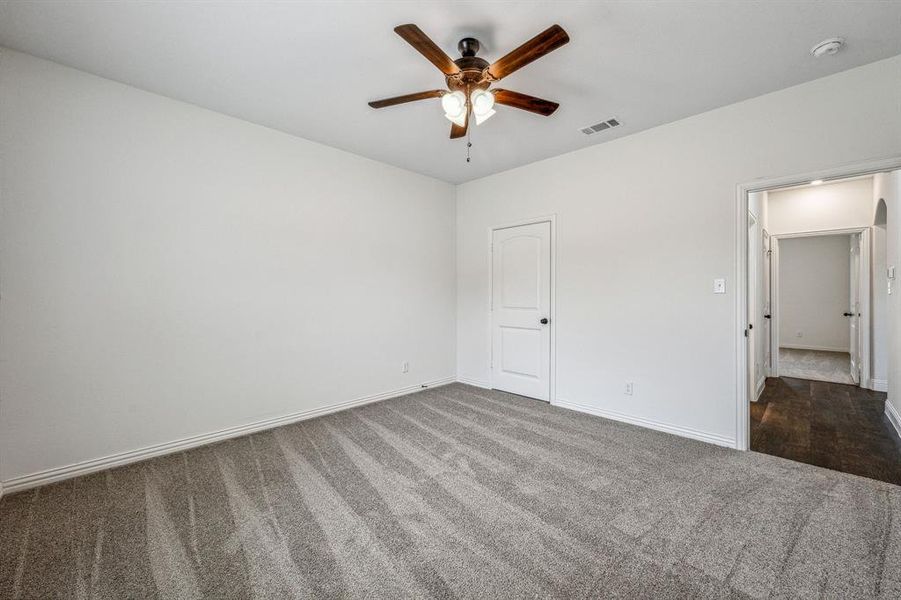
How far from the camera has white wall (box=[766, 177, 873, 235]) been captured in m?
4.88

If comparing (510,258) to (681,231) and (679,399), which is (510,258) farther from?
(679,399)

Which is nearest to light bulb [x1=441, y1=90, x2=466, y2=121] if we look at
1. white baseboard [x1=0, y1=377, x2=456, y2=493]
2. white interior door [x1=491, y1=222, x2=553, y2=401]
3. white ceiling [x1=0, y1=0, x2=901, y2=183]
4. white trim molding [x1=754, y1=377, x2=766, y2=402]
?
white ceiling [x1=0, y1=0, x2=901, y2=183]

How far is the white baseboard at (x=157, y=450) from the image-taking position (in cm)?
234

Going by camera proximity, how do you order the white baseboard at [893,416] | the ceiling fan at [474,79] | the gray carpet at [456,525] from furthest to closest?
the white baseboard at [893,416] < the ceiling fan at [474,79] < the gray carpet at [456,525]

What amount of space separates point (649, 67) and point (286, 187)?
10.4ft

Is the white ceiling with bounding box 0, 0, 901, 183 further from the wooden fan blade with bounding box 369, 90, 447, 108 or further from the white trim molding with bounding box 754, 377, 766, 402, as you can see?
the white trim molding with bounding box 754, 377, 766, 402

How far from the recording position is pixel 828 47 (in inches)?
86.7

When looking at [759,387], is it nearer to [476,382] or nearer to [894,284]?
[894,284]

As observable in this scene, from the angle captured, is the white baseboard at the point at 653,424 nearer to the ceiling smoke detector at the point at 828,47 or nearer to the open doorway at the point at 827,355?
the open doorway at the point at 827,355

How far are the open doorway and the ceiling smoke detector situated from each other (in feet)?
2.77

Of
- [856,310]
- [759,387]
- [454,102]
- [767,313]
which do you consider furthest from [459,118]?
[856,310]

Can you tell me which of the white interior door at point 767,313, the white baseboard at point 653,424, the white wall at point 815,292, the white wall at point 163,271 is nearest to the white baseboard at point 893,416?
the white interior door at point 767,313

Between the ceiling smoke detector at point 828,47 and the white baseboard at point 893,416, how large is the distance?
3.23 meters

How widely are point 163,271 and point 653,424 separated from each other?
14.4 feet
